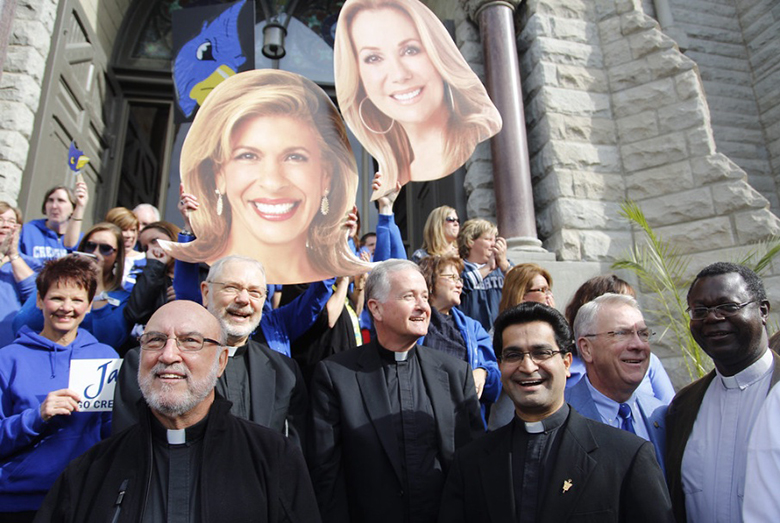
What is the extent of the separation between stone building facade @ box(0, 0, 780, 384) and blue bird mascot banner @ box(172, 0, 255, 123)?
4.66 feet

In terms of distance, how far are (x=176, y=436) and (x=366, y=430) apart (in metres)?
0.75

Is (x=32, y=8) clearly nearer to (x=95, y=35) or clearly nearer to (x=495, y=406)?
(x=95, y=35)

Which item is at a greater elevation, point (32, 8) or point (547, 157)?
point (32, 8)

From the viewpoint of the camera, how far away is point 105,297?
10.9ft

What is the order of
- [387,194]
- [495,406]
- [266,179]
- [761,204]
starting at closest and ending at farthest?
[495,406]
[266,179]
[387,194]
[761,204]

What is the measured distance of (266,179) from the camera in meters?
3.47

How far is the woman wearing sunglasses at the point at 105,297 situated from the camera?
286 cm

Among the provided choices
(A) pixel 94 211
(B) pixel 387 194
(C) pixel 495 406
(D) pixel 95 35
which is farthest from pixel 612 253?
(D) pixel 95 35

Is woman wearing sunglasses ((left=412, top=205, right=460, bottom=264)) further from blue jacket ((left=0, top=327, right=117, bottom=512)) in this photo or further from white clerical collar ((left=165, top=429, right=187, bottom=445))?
white clerical collar ((left=165, top=429, right=187, bottom=445))

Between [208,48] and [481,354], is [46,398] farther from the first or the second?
[208,48]

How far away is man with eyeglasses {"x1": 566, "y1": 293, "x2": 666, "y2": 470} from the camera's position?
95.2 inches

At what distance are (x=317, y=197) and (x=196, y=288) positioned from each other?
882mm

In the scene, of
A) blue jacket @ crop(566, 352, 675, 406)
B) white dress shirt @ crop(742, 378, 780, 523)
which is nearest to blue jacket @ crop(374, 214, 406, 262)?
blue jacket @ crop(566, 352, 675, 406)

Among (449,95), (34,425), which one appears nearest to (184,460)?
(34,425)
